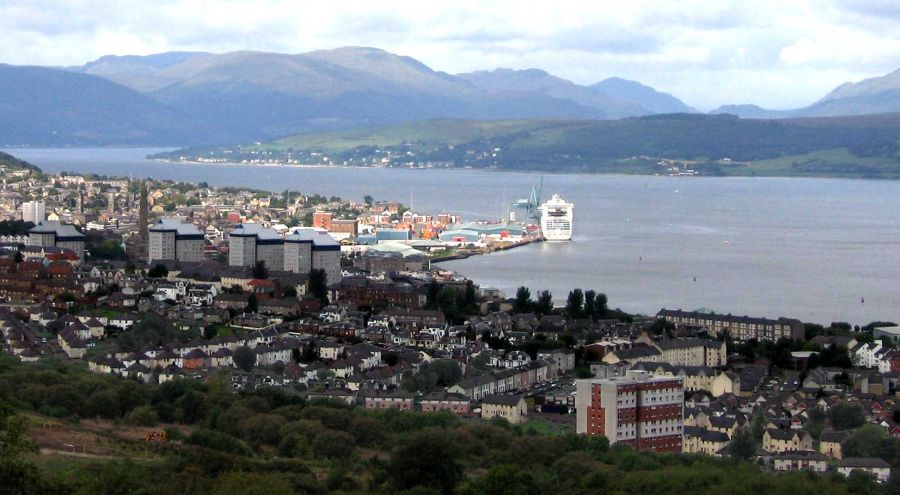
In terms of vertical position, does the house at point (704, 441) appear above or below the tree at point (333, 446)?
below

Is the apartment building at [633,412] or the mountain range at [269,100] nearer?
the apartment building at [633,412]

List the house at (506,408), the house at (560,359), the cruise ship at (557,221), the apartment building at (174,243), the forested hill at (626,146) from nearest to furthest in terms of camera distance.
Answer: the house at (506,408) < the house at (560,359) < the apartment building at (174,243) < the cruise ship at (557,221) < the forested hill at (626,146)

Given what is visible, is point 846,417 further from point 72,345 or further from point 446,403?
point 72,345

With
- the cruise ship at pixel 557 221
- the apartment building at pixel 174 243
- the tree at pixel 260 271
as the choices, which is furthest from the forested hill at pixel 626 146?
the tree at pixel 260 271

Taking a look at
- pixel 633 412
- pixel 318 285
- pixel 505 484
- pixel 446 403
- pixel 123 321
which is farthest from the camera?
pixel 318 285

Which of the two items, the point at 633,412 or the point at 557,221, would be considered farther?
the point at 557,221

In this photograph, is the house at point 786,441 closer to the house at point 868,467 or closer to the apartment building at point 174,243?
the house at point 868,467

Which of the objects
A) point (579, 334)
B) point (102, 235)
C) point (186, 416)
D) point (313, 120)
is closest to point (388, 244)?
point (102, 235)

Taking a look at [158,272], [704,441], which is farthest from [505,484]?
[158,272]
